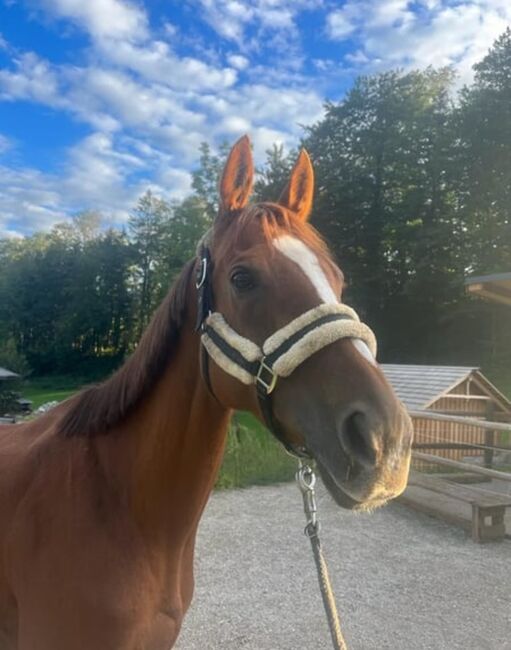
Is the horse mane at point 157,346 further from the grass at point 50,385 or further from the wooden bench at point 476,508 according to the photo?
the grass at point 50,385

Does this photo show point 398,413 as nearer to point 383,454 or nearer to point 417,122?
point 383,454

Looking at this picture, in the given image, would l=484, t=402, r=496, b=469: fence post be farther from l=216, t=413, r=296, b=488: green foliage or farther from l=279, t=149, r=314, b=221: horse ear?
l=279, t=149, r=314, b=221: horse ear

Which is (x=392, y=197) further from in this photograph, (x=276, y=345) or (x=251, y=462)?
(x=276, y=345)

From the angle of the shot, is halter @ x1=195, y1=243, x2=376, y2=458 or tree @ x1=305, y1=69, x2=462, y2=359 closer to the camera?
halter @ x1=195, y1=243, x2=376, y2=458

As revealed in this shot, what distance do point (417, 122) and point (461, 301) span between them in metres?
11.5

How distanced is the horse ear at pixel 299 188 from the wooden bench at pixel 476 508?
5.54 metres

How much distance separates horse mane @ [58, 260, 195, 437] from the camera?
1.70m

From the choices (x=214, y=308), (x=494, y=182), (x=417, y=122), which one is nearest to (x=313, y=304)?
(x=214, y=308)

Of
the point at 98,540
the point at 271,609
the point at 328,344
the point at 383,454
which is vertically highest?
the point at 328,344

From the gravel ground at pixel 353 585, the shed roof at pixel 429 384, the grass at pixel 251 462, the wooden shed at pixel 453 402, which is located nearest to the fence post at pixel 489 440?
the wooden shed at pixel 453 402

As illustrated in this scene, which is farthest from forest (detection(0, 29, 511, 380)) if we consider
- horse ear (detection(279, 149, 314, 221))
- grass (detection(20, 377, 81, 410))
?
horse ear (detection(279, 149, 314, 221))

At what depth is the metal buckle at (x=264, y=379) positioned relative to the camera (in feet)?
4.36

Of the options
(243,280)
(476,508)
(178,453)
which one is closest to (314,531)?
(178,453)

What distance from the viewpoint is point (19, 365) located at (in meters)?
25.0
